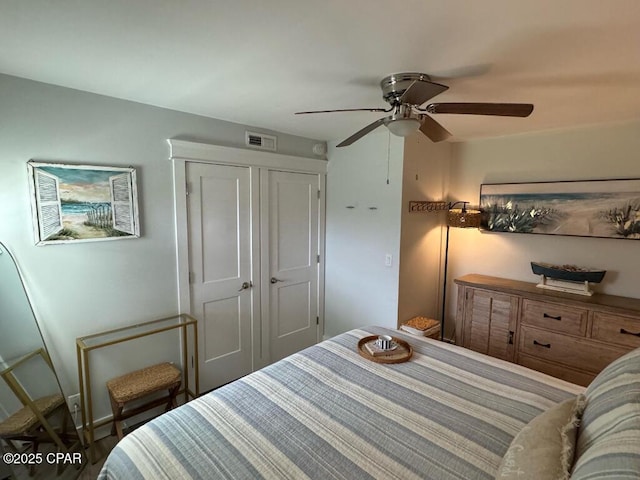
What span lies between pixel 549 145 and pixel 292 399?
310cm

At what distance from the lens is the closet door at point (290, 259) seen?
315cm

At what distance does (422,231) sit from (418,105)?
1.71 meters

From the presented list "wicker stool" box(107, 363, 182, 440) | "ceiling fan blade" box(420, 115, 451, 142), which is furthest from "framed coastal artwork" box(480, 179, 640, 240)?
"wicker stool" box(107, 363, 182, 440)

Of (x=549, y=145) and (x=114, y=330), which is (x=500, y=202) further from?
(x=114, y=330)

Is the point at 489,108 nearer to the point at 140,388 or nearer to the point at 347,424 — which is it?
the point at 347,424

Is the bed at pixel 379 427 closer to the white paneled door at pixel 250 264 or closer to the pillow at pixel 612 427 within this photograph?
the pillow at pixel 612 427

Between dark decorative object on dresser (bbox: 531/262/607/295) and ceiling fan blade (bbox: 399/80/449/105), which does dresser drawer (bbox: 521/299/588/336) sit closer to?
dark decorative object on dresser (bbox: 531/262/607/295)

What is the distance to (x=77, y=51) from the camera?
4.95ft

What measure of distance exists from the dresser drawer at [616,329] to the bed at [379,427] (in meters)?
1.27

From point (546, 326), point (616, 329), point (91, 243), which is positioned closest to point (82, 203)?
point (91, 243)

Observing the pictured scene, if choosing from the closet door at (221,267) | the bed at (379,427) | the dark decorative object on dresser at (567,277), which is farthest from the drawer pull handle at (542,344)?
the closet door at (221,267)

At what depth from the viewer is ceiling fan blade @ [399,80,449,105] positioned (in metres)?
1.44

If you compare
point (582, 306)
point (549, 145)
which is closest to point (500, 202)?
point (549, 145)

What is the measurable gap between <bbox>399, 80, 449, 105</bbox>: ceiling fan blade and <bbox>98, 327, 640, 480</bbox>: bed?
1.27m
